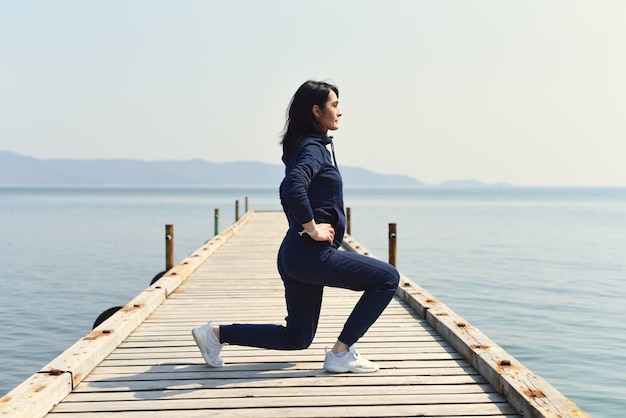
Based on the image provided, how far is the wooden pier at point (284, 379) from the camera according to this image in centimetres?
421

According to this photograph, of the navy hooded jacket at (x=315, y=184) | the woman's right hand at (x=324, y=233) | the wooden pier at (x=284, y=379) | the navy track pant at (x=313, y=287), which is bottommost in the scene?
the wooden pier at (x=284, y=379)

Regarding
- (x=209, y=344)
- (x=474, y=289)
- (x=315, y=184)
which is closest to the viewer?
(x=315, y=184)

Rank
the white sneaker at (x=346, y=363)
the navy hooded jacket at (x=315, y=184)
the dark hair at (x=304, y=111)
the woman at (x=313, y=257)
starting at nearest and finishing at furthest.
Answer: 1. the navy hooded jacket at (x=315, y=184)
2. the woman at (x=313, y=257)
3. the dark hair at (x=304, y=111)
4. the white sneaker at (x=346, y=363)

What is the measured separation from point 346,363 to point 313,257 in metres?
0.83

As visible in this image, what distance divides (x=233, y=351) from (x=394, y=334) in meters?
A: 1.53

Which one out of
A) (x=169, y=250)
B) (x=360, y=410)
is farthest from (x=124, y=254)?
(x=360, y=410)

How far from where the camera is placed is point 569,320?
14.7 m

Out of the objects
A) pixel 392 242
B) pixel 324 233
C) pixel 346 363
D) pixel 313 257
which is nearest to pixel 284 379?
pixel 346 363

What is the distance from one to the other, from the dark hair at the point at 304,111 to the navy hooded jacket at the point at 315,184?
7 cm

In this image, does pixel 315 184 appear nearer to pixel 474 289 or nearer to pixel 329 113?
pixel 329 113

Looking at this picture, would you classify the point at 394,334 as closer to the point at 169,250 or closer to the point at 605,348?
the point at 605,348

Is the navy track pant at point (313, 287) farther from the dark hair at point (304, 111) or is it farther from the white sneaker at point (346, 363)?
the dark hair at point (304, 111)

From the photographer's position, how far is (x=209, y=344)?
5.07 meters

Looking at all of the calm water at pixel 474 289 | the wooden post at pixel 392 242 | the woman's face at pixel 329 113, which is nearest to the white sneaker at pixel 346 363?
the woman's face at pixel 329 113
